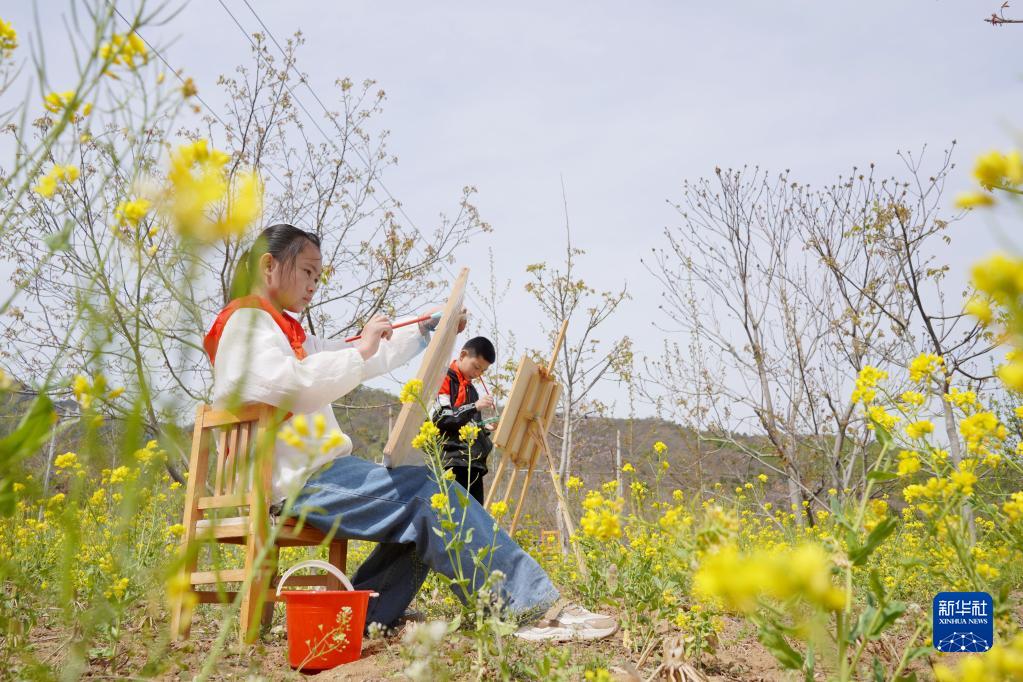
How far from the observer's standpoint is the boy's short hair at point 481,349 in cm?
433

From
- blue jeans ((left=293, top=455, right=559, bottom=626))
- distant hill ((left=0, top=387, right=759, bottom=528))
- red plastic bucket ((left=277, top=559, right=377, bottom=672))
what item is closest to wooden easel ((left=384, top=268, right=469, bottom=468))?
blue jeans ((left=293, top=455, right=559, bottom=626))

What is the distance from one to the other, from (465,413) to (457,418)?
87 mm

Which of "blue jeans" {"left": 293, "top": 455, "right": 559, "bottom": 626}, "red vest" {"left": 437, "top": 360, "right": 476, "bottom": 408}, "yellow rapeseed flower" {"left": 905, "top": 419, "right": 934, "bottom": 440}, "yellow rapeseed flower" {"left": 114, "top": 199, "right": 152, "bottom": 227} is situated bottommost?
"blue jeans" {"left": 293, "top": 455, "right": 559, "bottom": 626}

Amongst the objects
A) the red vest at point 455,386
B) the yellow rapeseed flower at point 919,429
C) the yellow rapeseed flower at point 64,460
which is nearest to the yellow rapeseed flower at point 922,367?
the yellow rapeseed flower at point 919,429

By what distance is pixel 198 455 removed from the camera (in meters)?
2.57

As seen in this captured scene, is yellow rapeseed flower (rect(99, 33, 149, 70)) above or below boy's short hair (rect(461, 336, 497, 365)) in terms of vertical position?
below

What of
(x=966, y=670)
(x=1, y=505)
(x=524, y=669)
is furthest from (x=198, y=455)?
(x=966, y=670)

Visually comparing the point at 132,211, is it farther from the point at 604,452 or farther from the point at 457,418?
the point at 604,452

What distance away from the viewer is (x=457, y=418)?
3.75 m

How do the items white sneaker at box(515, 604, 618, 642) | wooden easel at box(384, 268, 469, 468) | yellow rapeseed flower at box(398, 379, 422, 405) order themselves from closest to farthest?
yellow rapeseed flower at box(398, 379, 422, 405) < white sneaker at box(515, 604, 618, 642) < wooden easel at box(384, 268, 469, 468)

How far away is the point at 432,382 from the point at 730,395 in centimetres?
410

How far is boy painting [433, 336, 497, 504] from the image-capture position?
3.73 metres

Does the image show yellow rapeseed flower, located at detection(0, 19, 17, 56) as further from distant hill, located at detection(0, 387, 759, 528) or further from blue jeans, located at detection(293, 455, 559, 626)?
distant hill, located at detection(0, 387, 759, 528)

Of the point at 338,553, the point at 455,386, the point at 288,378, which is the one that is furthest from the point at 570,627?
the point at 455,386
